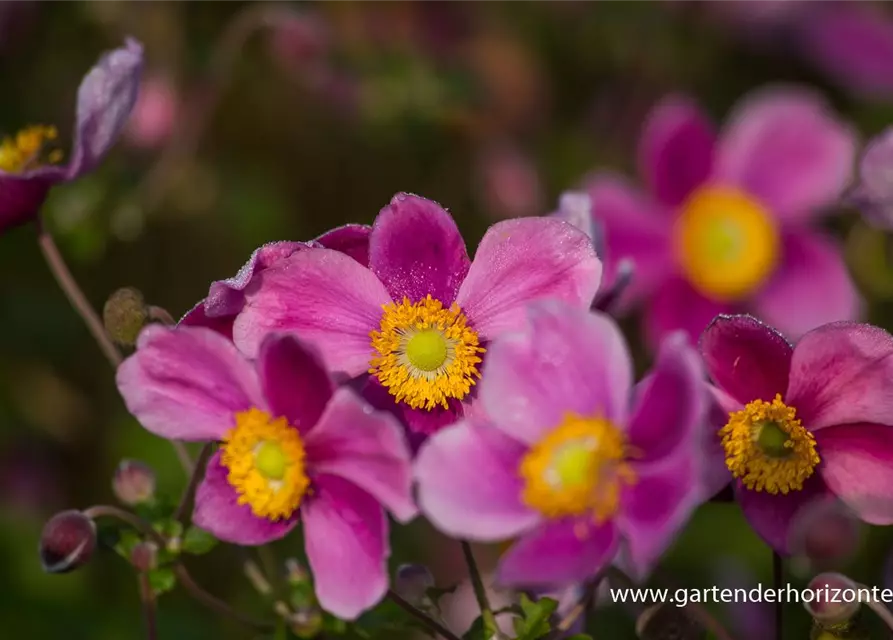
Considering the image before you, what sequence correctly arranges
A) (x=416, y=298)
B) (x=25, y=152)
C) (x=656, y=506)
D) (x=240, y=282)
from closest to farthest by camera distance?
(x=656, y=506)
(x=240, y=282)
(x=416, y=298)
(x=25, y=152)

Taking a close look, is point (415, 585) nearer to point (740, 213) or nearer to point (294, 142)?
point (740, 213)

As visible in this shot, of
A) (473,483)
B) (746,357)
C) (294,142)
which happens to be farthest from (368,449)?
(294,142)

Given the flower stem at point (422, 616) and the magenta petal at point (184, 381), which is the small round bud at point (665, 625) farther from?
the magenta petal at point (184, 381)

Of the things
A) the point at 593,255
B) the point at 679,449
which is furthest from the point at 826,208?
the point at 679,449

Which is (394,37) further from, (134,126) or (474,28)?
(134,126)

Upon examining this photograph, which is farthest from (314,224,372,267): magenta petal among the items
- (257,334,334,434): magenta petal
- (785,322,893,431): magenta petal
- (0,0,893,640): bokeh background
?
(0,0,893,640): bokeh background
